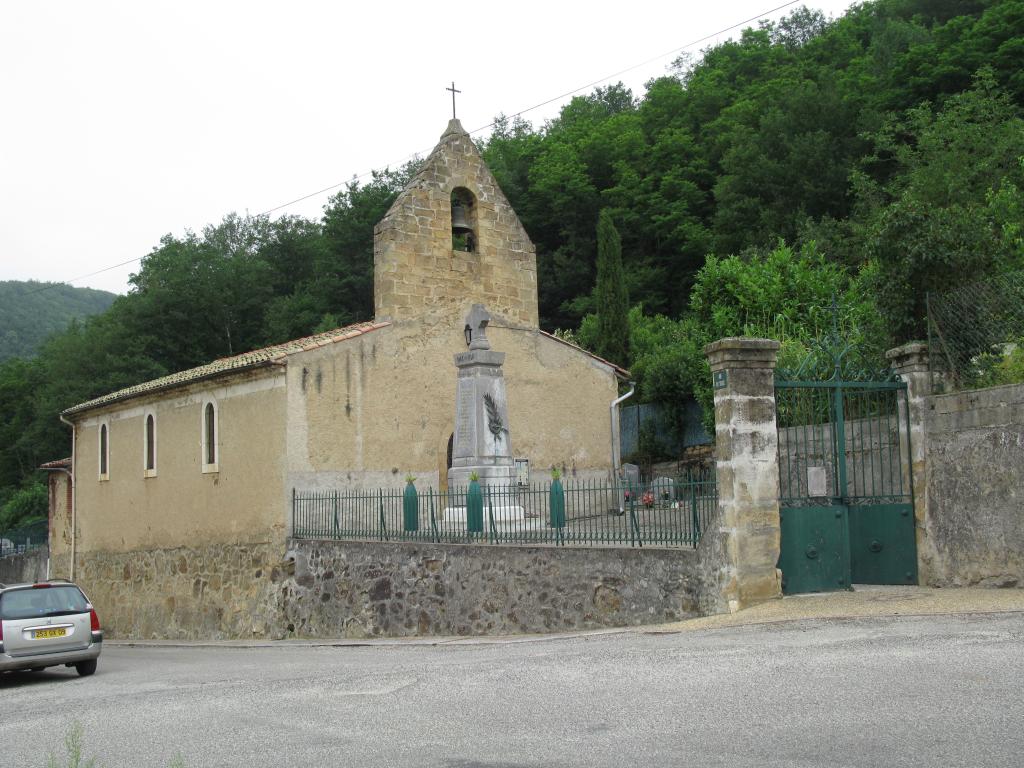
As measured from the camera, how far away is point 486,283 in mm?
24031

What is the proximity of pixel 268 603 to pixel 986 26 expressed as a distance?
32914 mm

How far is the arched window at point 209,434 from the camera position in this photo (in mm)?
22969

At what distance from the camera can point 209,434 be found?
76.4ft

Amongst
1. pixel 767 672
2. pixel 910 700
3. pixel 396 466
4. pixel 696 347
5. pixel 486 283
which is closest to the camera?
pixel 910 700

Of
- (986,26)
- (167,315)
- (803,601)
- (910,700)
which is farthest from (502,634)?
(167,315)

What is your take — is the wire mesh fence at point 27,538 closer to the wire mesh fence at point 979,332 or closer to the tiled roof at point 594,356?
the tiled roof at point 594,356

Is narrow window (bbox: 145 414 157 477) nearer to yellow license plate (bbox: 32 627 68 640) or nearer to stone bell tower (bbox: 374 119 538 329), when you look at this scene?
stone bell tower (bbox: 374 119 538 329)

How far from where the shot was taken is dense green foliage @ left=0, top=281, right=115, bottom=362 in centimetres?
7725

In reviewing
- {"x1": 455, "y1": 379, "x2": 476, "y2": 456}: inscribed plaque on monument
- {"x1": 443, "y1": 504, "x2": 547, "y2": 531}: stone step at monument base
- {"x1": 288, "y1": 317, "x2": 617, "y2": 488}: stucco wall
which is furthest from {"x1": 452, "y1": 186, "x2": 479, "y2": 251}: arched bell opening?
{"x1": 443, "y1": 504, "x2": 547, "y2": 531}: stone step at monument base

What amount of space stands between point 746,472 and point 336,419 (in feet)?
36.7

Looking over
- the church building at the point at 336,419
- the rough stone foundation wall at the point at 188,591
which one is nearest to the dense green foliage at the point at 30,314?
the rough stone foundation wall at the point at 188,591

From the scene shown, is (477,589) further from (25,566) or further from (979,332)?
(25,566)

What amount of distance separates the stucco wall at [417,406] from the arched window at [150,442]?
6.53 meters

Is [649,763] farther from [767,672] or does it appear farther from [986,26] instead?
[986,26]
